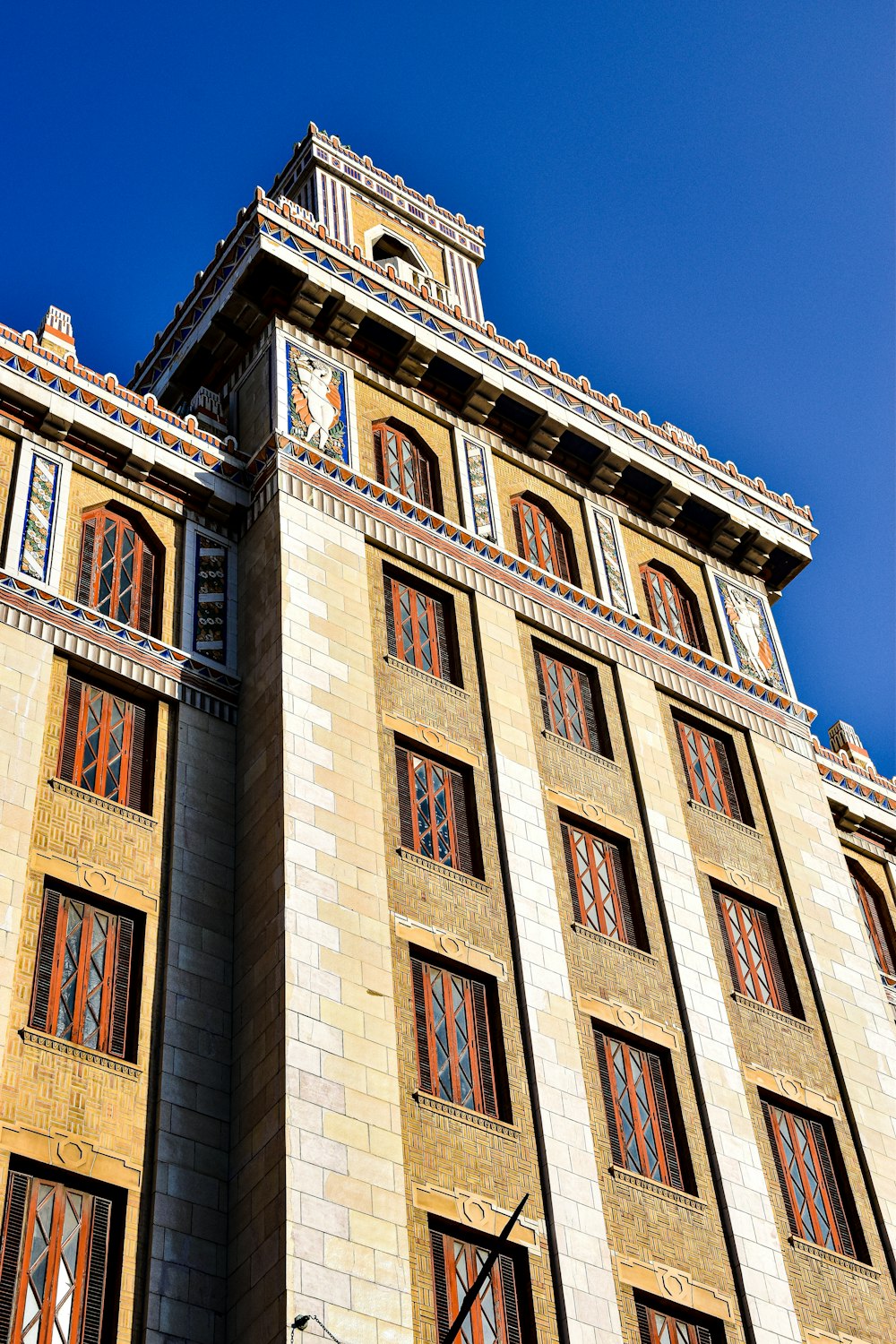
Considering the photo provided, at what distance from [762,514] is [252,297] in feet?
38.8

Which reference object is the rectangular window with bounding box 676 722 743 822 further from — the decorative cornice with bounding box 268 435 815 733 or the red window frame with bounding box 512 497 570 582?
the red window frame with bounding box 512 497 570 582

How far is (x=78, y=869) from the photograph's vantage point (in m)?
24.3

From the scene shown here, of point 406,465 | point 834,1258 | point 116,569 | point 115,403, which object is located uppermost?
point 406,465

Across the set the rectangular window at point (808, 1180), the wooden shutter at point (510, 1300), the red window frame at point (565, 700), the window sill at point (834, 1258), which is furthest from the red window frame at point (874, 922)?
the wooden shutter at point (510, 1300)

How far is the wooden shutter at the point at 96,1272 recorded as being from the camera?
20.4 m

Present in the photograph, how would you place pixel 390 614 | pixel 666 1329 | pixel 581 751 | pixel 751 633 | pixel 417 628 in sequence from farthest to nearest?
pixel 751 633
pixel 581 751
pixel 417 628
pixel 390 614
pixel 666 1329

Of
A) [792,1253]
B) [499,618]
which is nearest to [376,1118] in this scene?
[792,1253]

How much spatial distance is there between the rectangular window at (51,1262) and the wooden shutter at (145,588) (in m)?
9.58

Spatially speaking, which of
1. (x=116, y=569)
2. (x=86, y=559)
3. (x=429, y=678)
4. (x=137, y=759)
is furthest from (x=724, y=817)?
(x=86, y=559)

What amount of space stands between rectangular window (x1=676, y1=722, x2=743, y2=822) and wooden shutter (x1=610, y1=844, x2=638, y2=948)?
2.96 meters

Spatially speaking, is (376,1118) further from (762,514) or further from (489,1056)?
(762,514)

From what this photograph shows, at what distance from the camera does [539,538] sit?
34750mm

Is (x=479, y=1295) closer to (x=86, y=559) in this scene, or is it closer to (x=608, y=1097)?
(x=608, y=1097)

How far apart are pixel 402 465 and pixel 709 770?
7.67 m
